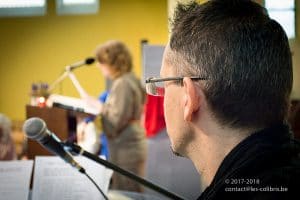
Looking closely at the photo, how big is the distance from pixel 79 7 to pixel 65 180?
323cm

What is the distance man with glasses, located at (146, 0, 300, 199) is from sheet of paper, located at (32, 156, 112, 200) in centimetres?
36

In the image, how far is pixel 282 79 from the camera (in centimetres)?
69

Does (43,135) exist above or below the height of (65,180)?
above

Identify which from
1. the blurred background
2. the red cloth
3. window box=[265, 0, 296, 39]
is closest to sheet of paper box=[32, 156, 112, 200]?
window box=[265, 0, 296, 39]

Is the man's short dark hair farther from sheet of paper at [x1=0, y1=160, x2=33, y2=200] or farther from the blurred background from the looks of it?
the blurred background

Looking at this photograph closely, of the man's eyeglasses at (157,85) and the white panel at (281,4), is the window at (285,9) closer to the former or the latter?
the white panel at (281,4)

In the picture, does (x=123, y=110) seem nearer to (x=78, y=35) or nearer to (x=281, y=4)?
(x=281, y=4)

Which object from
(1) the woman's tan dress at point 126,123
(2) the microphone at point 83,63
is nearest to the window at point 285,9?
(1) the woman's tan dress at point 126,123

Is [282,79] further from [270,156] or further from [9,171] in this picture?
[9,171]

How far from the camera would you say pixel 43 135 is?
0.88m

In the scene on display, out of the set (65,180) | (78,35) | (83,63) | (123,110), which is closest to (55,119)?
(65,180)

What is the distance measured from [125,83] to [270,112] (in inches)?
63.1

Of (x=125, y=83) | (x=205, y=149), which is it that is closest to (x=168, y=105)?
(x=205, y=149)

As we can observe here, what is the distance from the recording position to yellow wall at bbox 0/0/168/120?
4016 millimetres
